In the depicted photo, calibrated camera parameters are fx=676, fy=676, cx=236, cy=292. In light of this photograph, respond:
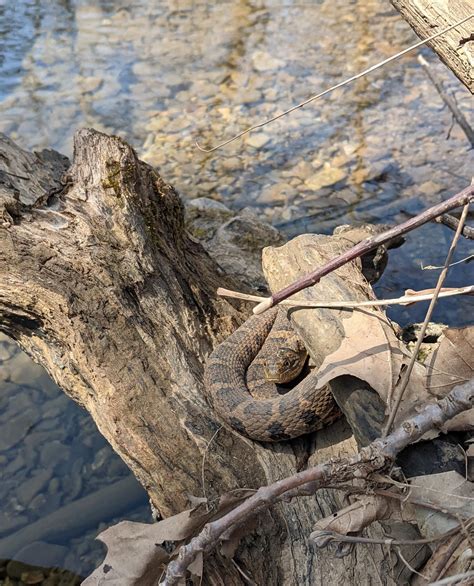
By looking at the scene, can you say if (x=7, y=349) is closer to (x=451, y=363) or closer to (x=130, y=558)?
(x=130, y=558)

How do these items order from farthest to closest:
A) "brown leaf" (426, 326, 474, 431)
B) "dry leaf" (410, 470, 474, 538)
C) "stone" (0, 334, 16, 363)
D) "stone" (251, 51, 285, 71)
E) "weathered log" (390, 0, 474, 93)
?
"stone" (251, 51, 285, 71), "stone" (0, 334, 16, 363), "weathered log" (390, 0, 474, 93), "brown leaf" (426, 326, 474, 431), "dry leaf" (410, 470, 474, 538)

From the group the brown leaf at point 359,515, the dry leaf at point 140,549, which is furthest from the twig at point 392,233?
the dry leaf at point 140,549

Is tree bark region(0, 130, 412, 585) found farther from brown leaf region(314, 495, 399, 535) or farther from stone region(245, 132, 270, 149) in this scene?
stone region(245, 132, 270, 149)

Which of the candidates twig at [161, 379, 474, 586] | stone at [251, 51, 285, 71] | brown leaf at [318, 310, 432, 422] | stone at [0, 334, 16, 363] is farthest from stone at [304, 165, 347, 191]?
twig at [161, 379, 474, 586]

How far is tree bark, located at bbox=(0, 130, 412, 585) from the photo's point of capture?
300cm

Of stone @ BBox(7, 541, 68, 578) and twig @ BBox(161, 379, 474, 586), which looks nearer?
twig @ BBox(161, 379, 474, 586)

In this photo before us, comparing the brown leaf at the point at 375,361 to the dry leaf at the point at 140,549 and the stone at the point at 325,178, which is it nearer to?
the dry leaf at the point at 140,549

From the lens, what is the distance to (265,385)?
4.16 m

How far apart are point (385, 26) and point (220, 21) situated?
292cm

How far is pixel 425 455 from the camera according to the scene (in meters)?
2.52

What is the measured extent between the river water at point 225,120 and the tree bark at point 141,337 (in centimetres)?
197

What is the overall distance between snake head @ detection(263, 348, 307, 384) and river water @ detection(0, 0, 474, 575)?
190 cm

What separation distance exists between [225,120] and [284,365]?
6.11 metres

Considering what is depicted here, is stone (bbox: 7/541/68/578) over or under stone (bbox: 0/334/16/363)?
under
